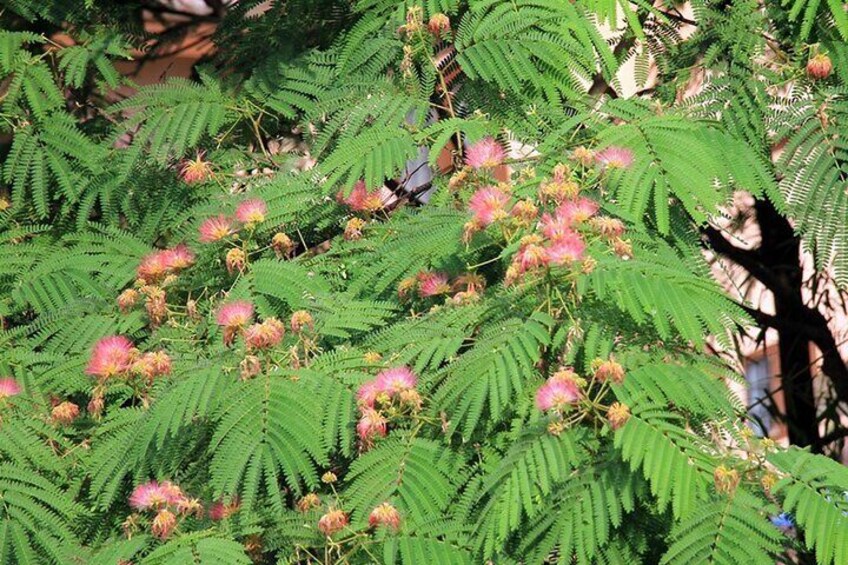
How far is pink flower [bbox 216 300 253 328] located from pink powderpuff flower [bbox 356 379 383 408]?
416 millimetres

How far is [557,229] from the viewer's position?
463 centimetres

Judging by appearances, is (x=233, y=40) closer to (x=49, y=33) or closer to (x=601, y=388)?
(x=49, y=33)

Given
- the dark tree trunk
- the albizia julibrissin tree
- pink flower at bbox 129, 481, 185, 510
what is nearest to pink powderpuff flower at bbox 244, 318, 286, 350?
the albizia julibrissin tree

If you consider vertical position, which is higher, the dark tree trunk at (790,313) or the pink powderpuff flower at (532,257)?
the pink powderpuff flower at (532,257)

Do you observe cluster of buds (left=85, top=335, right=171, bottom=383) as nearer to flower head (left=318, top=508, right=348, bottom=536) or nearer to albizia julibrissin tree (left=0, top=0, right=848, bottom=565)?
albizia julibrissin tree (left=0, top=0, right=848, bottom=565)

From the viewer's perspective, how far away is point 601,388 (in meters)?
4.48

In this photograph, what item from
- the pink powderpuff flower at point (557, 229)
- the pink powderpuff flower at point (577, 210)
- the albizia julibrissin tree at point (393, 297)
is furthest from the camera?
the pink powderpuff flower at point (577, 210)

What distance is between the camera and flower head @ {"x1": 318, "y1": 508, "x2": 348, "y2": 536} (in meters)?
4.57

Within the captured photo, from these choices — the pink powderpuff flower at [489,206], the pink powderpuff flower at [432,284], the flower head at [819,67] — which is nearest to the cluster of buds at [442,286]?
the pink powderpuff flower at [432,284]

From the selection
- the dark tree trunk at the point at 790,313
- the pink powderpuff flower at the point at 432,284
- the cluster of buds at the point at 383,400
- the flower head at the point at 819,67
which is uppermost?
the pink powderpuff flower at the point at 432,284

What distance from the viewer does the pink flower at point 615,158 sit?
508cm

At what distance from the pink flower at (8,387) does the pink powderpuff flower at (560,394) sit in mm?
1816

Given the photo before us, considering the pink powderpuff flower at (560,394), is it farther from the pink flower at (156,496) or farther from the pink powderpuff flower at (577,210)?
the pink flower at (156,496)

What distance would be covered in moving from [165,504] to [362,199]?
125 cm
